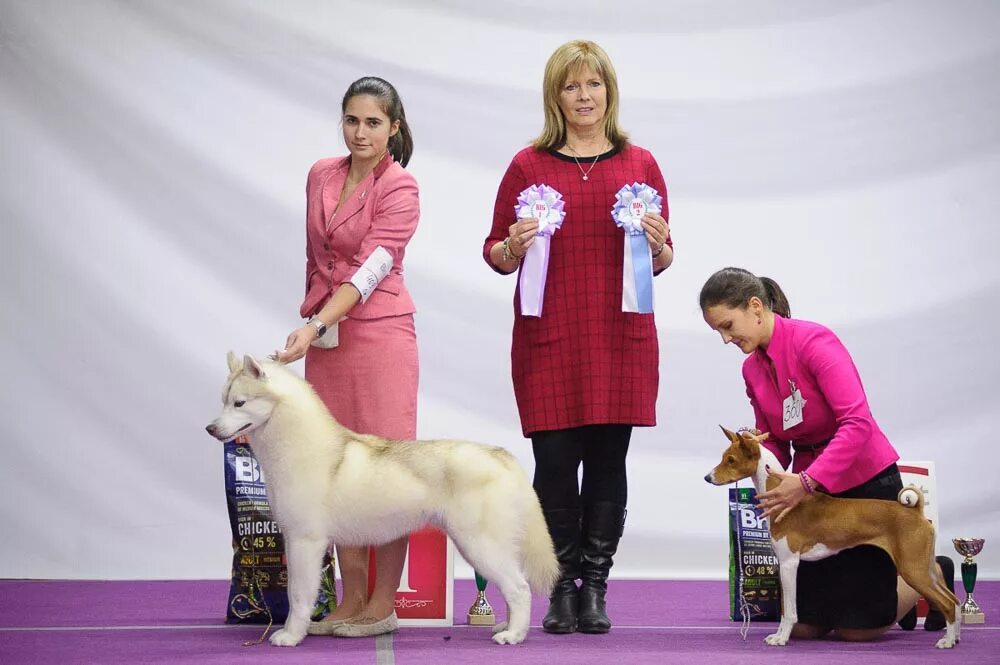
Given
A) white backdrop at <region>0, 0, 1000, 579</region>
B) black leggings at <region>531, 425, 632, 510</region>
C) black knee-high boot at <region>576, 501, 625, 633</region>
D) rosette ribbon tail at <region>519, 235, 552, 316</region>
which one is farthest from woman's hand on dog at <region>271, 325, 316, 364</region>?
white backdrop at <region>0, 0, 1000, 579</region>

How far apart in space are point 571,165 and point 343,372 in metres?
0.88

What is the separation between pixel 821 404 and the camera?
10.7ft

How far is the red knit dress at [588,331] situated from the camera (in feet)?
11.0

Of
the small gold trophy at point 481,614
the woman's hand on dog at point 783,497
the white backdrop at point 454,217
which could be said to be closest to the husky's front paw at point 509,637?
the small gold trophy at point 481,614

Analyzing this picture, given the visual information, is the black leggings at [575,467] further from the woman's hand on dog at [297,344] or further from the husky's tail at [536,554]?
the woman's hand on dog at [297,344]

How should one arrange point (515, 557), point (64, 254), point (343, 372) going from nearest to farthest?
point (515, 557), point (343, 372), point (64, 254)

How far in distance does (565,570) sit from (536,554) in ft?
0.97

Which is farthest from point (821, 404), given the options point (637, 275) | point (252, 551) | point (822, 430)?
point (252, 551)

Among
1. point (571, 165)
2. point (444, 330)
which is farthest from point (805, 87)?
point (571, 165)

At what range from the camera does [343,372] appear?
11.0 feet

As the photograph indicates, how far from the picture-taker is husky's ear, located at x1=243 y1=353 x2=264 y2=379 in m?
3.02

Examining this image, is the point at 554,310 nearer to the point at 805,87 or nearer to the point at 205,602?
the point at 205,602

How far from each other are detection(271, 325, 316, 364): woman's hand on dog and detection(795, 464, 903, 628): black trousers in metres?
1.51

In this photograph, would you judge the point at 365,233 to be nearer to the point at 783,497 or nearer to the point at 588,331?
the point at 588,331
